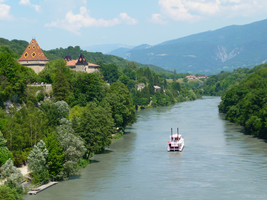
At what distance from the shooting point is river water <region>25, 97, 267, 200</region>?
127 ft

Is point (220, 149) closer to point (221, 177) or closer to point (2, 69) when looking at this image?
point (221, 177)

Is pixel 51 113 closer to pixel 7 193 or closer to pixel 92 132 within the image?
pixel 92 132

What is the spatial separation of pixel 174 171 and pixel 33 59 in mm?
67953

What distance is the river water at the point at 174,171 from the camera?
3884cm

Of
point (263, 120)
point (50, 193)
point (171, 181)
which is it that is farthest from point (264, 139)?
point (50, 193)

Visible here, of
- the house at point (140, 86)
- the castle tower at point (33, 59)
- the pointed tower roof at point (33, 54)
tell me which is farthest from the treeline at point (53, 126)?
the house at point (140, 86)

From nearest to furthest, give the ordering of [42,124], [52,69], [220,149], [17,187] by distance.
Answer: [17,187], [42,124], [220,149], [52,69]

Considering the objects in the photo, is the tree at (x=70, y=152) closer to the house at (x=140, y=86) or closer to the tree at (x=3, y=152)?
the tree at (x=3, y=152)

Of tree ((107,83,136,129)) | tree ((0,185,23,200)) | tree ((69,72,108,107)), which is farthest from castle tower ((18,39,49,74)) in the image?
tree ((0,185,23,200))

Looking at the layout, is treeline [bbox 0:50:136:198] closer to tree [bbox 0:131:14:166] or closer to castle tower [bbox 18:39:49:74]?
tree [bbox 0:131:14:166]

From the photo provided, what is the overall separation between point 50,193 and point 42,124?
1505 centimetres

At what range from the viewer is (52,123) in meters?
58.8

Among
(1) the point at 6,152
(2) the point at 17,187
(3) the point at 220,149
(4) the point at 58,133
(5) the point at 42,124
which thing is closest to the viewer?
(2) the point at 17,187

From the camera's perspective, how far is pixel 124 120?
77938 mm
